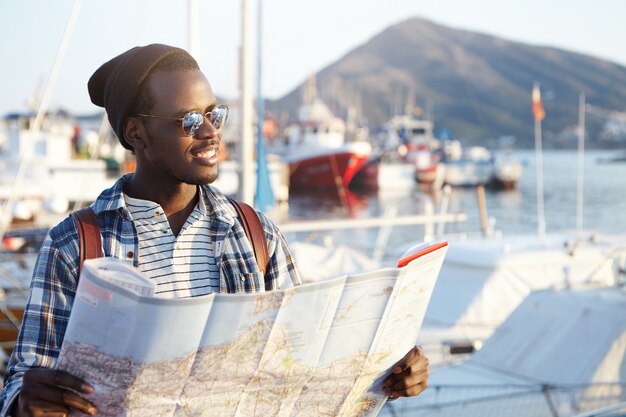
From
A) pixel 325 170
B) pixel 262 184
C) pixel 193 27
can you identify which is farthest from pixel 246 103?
pixel 325 170

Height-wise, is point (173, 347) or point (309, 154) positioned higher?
point (173, 347)

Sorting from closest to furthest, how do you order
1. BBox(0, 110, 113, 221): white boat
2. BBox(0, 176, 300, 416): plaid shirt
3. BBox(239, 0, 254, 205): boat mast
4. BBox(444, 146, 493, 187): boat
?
BBox(0, 176, 300, 416): plaid shirt, BBox(239, 0, 254, 205): boat mast, BBox(0, 110, 113, 221): white boat, BBox(444, 146, 493, 187): boat

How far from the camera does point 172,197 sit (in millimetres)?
1803

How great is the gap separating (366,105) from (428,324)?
13856 centimetres

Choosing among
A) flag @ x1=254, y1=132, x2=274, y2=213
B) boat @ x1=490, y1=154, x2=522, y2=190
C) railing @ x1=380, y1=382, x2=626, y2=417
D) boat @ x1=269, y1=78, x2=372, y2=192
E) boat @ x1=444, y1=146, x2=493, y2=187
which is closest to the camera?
railing @ x1=380, y1=382, x2=626, y2=417

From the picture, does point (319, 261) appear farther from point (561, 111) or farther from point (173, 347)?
point (561, 111)

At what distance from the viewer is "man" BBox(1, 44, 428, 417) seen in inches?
67.2

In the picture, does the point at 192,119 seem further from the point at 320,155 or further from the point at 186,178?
the point at 320,155

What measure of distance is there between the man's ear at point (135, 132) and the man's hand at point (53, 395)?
58 centimetres

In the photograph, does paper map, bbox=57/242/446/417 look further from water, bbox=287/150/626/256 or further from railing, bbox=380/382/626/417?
water, bbox=287/150/626/256

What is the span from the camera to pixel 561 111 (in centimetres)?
16000

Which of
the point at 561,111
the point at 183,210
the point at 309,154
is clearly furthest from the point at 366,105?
the point at 183,210

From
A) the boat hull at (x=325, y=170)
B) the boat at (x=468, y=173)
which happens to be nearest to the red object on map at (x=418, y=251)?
the boat hull at (x=325, y=170)

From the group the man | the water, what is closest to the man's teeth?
the man
